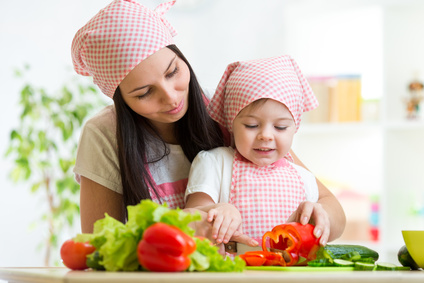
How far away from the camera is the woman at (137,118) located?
1.55 m

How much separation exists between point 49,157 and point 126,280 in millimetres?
2930

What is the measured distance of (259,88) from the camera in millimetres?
1545

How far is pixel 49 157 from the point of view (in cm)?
353

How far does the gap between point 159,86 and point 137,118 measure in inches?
10.7

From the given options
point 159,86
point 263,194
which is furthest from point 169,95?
point 263,194

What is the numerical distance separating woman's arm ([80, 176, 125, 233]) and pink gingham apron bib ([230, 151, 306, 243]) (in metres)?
0.40

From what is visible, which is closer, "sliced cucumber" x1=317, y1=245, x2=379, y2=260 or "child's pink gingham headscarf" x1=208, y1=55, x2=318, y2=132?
"sliced cucumber" x1=317, y1=245, x2=379, y2=260

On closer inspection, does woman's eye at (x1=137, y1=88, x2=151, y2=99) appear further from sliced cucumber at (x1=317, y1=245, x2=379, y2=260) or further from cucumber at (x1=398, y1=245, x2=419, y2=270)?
cucumber at (x1=398, y1=245, x2=419, y2=270)

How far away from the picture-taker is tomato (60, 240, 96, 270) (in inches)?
38.5

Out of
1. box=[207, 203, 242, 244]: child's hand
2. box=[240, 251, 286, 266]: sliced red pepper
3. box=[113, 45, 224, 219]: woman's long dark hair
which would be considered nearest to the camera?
box=[240, 251, 286, 266]: sliced red pepper

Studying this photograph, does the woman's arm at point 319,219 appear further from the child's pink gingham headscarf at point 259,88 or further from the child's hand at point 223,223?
the child's pink gingham headscarf at point 259,88

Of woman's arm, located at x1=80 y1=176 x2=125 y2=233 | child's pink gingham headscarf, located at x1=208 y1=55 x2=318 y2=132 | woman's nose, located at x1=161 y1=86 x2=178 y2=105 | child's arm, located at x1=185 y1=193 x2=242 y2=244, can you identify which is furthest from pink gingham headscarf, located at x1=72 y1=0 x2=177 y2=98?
child's arm, located at x1=185 y1=193 x2=242 y2=244

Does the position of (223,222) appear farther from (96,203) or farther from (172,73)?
(96,203)

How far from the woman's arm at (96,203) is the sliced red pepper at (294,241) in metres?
0.67
